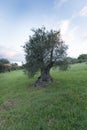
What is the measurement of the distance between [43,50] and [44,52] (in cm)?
46

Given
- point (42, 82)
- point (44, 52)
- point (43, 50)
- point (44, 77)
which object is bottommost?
point (42, 82)

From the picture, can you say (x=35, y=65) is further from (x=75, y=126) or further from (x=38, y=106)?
(x=75, y=126)

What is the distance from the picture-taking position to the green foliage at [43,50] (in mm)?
24797

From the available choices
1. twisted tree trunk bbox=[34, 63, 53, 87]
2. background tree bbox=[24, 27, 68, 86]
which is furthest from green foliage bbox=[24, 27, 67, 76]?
twisted tree trunk bbox=[34, 63, 53, 87]

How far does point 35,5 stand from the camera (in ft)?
78.8

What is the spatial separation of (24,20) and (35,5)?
14.1 feet

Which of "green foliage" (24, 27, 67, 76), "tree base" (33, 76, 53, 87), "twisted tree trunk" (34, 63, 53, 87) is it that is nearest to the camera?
"tree base" (33, 76, 53, 87)

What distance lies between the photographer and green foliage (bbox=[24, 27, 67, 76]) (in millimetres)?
24797

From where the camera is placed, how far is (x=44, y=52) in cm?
2505

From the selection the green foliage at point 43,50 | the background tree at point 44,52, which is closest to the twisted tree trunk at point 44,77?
the background tree at point 44,52

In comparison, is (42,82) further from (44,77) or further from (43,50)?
(43,50)

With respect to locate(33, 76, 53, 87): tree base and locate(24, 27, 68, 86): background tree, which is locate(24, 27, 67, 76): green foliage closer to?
locate(24, 27, 68, 86): background tree

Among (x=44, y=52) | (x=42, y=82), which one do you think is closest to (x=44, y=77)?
(x=42, y=82)

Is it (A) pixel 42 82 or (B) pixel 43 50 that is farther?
(A) pixel 42 82
